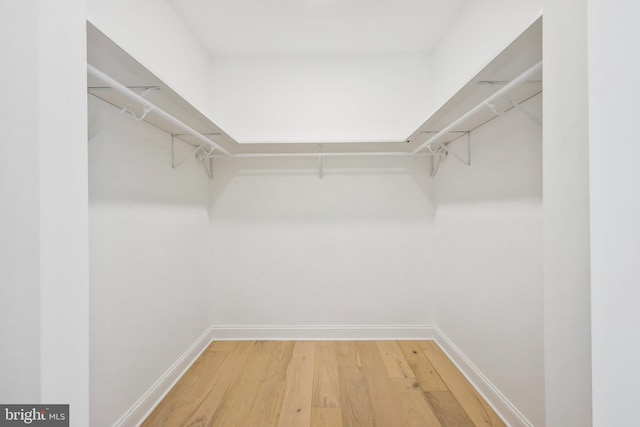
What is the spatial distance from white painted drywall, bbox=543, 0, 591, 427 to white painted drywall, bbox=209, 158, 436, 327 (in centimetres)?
164

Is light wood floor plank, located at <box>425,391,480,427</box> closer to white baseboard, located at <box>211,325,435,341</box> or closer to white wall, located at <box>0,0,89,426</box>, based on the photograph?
→ white baseboard, located at <box>211,325,435,341</box>

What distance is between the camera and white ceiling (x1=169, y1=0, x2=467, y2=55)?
1.79 metres

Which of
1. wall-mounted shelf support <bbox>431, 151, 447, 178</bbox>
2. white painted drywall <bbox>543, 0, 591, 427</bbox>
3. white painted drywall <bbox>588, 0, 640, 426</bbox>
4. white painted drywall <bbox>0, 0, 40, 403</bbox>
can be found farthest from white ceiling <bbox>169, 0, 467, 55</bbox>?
white painted drywall <bbox>588, 0, 640, 426</bbox>

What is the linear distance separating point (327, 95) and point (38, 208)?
2.20 m

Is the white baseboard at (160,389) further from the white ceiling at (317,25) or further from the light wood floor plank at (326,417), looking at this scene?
the white ceiling at (317,25)

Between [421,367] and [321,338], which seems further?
[321,338]

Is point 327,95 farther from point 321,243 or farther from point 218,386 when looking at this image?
point 218,386

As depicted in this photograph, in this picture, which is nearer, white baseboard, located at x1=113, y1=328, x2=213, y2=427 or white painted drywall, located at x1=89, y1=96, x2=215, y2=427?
white painted drywall, located at x1=89, y1=96, x2=215, y2=427

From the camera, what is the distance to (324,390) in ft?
5.47

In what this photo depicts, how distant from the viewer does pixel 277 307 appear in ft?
7.72

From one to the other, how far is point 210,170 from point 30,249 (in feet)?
6.15

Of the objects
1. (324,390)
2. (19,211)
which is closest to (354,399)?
(324,390)

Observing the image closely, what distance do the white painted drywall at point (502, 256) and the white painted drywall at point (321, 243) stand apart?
14.2 inches

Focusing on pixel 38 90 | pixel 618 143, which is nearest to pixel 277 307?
pixel 38 90
